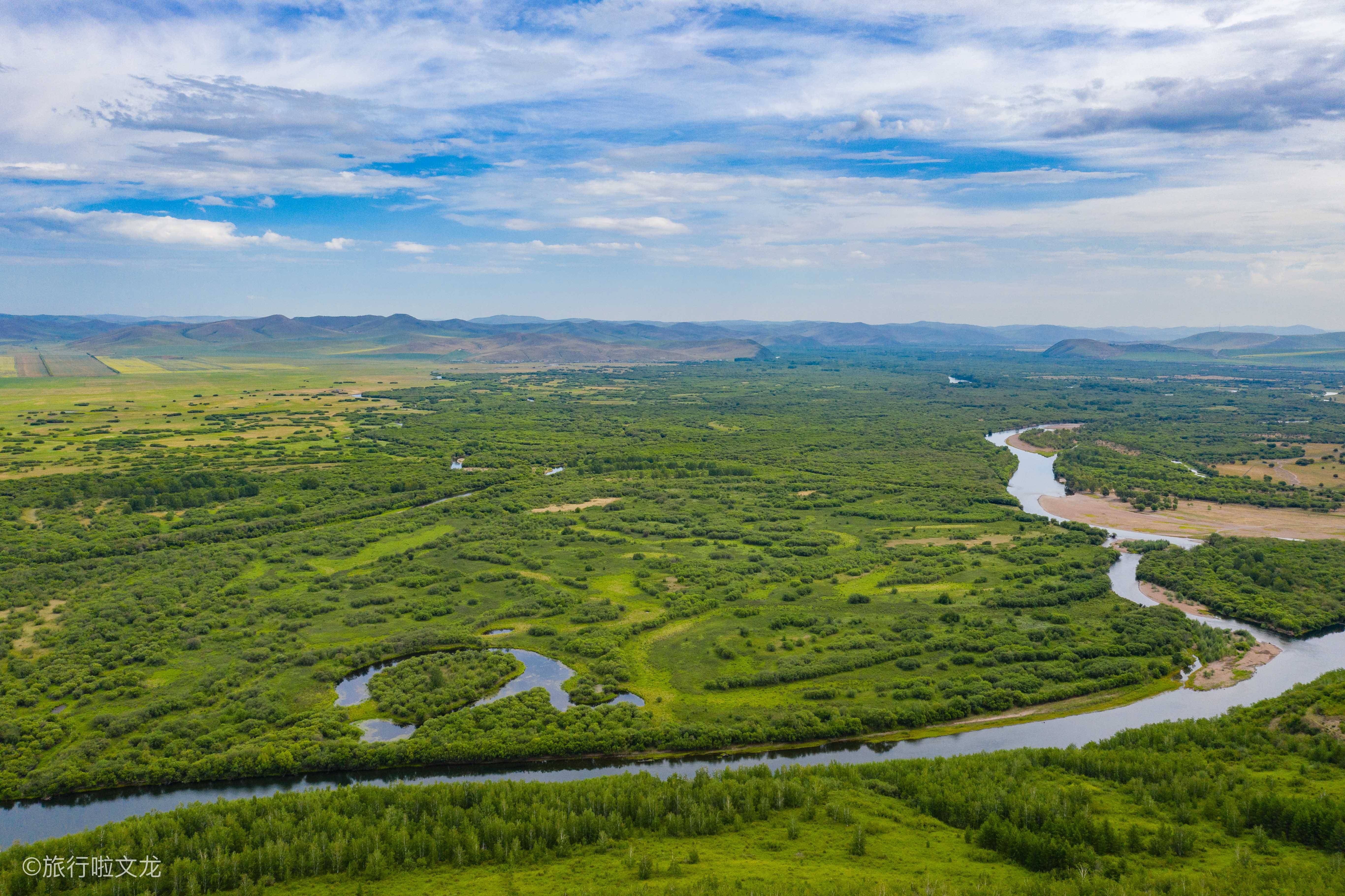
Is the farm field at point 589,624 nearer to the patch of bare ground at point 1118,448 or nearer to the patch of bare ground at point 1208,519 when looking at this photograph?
the patch of bare ground at point 1208,519

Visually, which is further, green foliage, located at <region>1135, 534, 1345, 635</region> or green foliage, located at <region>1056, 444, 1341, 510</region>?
green foliage, located at <region>1056, 444, 1341, 510</region>

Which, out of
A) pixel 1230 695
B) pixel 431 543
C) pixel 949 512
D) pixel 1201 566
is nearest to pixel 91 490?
pixel 431 543

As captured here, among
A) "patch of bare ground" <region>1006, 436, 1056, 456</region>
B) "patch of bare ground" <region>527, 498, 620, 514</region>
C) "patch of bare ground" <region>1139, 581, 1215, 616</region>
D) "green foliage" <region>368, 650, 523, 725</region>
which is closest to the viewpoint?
"green foliage" <region>368, 650, 523, 725</region>

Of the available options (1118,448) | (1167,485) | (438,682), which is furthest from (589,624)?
(1118,448)

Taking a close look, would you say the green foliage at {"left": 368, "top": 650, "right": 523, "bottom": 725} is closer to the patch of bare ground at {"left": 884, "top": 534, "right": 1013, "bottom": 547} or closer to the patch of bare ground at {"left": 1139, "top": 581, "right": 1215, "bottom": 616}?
the patch of bare ground at {"left": 884, "top": 534, "right": 1013, "bottom": 547}

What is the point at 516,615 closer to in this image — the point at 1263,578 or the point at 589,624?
the point at 589,624

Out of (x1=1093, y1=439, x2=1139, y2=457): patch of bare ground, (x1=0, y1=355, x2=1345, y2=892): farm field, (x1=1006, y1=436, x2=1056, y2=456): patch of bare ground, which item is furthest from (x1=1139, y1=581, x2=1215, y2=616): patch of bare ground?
(x1=1006, y1=436, x2=1056, y2=456): patch of bare ground
